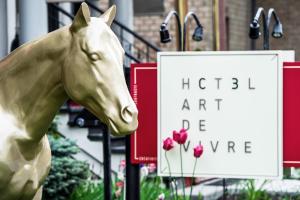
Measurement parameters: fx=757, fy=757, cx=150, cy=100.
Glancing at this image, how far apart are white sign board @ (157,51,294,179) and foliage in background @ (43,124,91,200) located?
247cm

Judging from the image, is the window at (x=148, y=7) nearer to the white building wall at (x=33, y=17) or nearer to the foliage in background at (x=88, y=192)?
the foliage in background at (x=88, y=192)

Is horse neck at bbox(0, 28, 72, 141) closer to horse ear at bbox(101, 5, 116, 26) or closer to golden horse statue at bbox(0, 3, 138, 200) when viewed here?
golden horse statue at bbox(0, 3, 138, 200)

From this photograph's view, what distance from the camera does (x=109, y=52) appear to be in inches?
119

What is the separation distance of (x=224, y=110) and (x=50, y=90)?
136 centimetres

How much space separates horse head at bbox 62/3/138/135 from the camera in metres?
2.96

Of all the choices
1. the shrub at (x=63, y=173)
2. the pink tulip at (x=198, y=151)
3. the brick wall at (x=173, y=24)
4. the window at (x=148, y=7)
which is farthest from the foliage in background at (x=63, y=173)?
the window at (x=148, y=7)

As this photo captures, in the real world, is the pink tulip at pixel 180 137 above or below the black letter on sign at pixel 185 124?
below

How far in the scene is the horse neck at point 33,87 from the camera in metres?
3.18

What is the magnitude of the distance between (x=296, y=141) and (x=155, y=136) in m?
0.79

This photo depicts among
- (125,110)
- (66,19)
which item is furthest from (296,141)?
(66,19)

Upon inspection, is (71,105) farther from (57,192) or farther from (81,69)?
(81,69)

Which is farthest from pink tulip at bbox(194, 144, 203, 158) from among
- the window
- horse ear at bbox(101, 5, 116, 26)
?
the window

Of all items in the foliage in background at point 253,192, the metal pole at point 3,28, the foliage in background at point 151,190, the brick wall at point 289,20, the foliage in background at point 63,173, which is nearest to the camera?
the foliage in background at point 151,190

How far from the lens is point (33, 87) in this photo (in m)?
3.22
